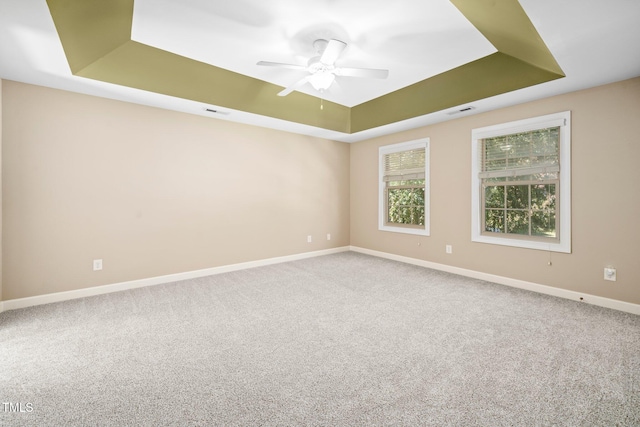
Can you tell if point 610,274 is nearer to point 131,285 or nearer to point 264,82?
point 264,82

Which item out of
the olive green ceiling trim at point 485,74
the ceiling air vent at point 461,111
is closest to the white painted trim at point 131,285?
the olive green ceiling trim at point 485,74

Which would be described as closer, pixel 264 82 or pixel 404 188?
pixel 264 82

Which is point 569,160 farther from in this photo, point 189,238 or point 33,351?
point 33,351

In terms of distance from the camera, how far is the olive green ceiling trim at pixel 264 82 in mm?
2297

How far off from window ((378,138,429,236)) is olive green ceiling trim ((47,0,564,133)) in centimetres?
80

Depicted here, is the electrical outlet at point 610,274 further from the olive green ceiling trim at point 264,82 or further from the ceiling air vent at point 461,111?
the ceiling air vent at point 461,111

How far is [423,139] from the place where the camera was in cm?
479

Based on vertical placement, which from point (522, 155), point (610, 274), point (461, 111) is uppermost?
point (461, 111)

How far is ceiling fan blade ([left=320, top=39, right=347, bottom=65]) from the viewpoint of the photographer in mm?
2453

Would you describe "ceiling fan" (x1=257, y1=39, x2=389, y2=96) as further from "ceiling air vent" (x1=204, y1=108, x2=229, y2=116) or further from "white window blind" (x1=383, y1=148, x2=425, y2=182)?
"white window blind" (x1=383, y1=148, x2=425, y2=182)

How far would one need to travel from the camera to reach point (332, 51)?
8.41ft

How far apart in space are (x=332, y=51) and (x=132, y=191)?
3.08 m

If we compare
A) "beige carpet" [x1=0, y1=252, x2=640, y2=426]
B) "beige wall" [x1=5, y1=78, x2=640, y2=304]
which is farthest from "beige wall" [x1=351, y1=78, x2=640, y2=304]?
"beige carpet" [x1=0, y1=252, x2=640, y2=426]

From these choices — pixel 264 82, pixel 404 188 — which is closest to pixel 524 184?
pixel 404 188
